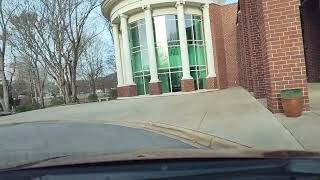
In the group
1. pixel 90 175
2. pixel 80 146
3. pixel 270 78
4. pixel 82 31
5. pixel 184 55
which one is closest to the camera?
pixel 90 175

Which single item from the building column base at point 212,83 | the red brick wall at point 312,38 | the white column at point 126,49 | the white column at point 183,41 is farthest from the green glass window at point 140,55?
the red brick wall at point 312,38

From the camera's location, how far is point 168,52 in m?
37.5

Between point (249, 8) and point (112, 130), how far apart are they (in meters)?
15.4


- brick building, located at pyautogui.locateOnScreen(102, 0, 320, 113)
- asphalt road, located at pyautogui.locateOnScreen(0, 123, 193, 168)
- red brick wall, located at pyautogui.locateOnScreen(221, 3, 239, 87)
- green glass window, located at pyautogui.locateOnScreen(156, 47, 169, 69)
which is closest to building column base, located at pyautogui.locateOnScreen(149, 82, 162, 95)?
brick building, located at pyautogui.locateOnScreen(102, 0, 320, 113)

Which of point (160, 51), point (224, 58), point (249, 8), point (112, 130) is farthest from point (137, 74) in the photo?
point (112, 130)

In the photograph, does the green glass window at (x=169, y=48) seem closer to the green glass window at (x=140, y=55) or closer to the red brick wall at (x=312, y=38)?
the green glass window at (x=140, y=55)

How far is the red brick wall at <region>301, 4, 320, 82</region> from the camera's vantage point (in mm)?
31562

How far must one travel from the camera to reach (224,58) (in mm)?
39344

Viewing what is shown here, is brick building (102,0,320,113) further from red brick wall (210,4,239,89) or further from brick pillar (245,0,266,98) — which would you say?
brick pillar (245,0,266,98)

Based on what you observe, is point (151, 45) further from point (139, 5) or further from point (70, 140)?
point (70, 140)

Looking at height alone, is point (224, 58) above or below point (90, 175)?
above

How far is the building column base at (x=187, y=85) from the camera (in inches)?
1439

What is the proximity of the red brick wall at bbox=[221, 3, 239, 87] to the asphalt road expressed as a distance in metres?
36.1

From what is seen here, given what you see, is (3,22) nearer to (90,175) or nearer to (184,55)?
(184,55)
